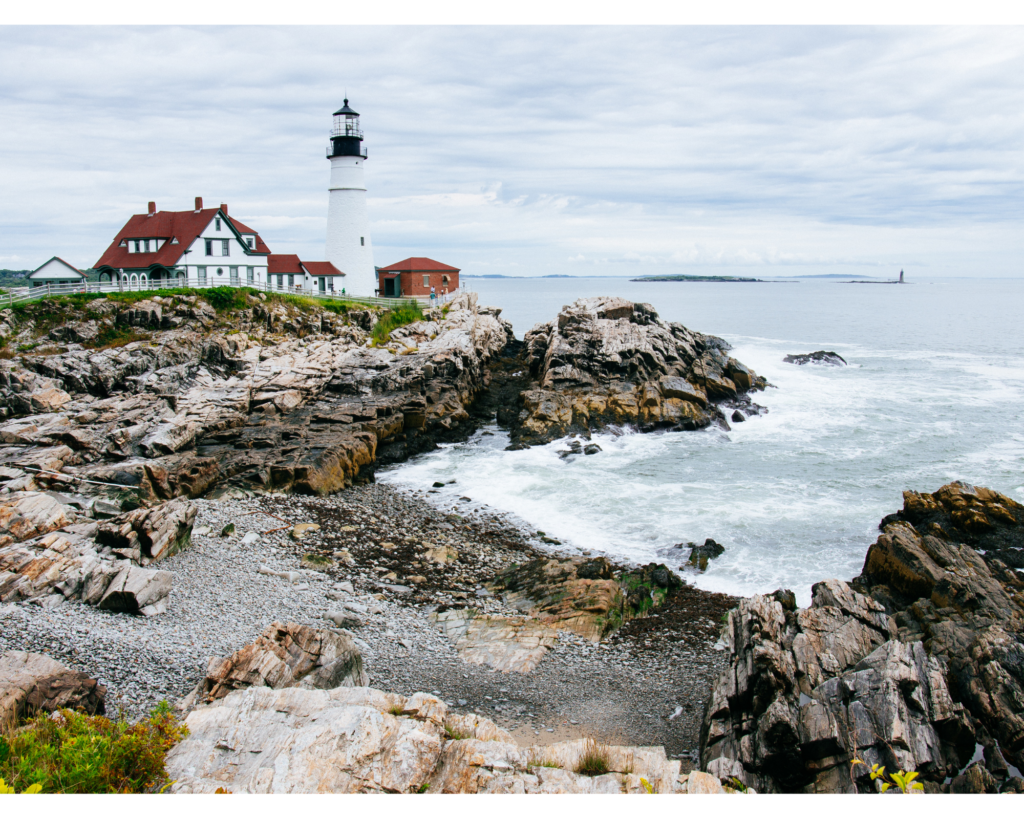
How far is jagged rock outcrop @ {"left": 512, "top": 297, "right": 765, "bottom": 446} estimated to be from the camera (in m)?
33.3

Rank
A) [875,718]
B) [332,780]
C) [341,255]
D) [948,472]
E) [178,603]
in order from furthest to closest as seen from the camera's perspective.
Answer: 1. [341,255]
2. [948,472]
3. [178,603]
4. [875,718]
5. [332,780]

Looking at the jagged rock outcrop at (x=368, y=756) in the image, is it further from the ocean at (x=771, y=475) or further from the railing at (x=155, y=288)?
the railing at (x=155, y=288)

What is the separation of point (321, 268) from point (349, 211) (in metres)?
4.68

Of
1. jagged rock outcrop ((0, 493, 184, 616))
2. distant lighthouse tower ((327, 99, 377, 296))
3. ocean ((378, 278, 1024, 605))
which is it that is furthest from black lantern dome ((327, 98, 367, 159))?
jagged rock outcrop ((0, 493, 184, 616))

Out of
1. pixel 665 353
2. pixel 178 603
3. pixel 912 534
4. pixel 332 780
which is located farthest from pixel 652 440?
pixel 332 780

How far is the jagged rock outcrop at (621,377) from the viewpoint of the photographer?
33.3 metres

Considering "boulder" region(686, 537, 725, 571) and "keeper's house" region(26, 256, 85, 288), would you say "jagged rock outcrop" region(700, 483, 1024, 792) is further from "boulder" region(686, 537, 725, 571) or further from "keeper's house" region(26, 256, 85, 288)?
"keeper's house" region(26, 256, 85, 288)

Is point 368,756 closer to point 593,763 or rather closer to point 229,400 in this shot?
point 593,763

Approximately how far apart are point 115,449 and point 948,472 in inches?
1276

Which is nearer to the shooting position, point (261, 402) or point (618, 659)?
point (618, 659)

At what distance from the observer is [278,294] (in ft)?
134

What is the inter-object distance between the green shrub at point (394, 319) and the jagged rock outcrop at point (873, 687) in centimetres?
3275

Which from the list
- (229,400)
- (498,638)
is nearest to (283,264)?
(229,400)

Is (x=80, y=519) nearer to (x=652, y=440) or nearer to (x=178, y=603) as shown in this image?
(x=178, y=603)
